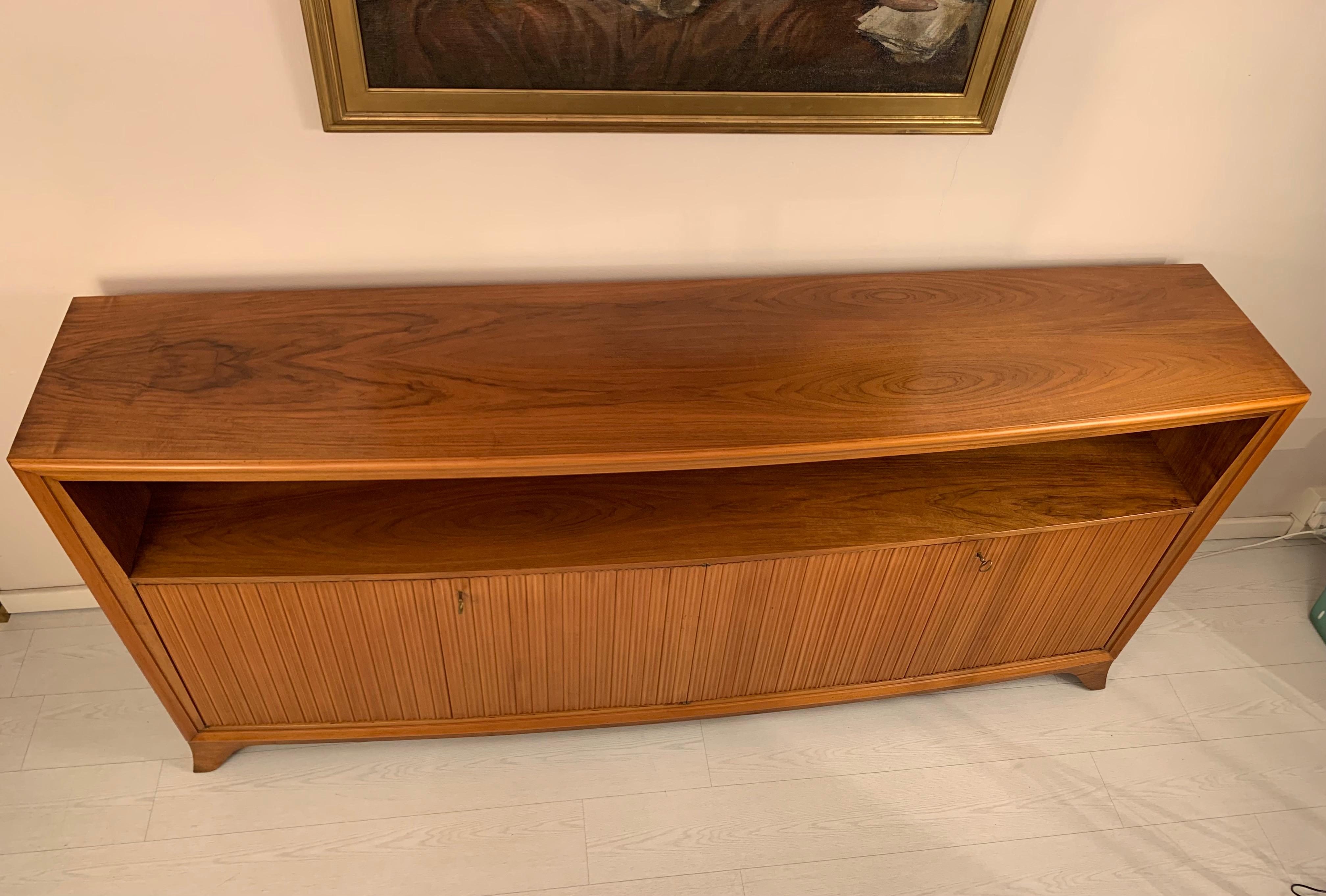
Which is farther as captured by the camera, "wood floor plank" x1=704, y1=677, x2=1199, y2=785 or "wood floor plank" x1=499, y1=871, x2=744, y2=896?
"wood floor plank" x1=704, y1=677, x2=1199, y2=785

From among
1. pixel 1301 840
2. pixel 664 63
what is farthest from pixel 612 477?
pixel 1301 840

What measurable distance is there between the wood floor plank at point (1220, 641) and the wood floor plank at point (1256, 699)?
0.7 inches

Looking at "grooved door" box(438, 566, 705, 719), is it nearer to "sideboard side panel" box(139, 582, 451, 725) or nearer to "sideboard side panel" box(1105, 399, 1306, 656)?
"sideboard side panel" box(139, 582, 451, 725)

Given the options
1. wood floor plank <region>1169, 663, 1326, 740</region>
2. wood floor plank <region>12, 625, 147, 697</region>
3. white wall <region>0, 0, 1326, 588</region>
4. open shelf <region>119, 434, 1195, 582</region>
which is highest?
white wall <region>0, 0, 1326, 588</region>

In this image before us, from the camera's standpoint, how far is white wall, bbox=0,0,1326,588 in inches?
42.5

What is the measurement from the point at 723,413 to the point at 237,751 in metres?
1.07

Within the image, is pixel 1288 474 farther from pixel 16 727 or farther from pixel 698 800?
pixel 16 727

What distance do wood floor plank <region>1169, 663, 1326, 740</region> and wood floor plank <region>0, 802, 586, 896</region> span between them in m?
1.20

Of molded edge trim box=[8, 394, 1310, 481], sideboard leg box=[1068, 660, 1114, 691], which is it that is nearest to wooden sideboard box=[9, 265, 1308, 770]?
molded edge trim box=[8, 394, 1310, 481]

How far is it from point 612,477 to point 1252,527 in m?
1.55

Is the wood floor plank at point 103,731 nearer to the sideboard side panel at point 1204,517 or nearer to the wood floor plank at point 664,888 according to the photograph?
the wood floor plank at point 664,888

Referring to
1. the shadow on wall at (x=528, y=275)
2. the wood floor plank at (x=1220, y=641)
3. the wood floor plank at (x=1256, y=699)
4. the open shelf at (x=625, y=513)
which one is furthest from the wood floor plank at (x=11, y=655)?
the wood floor plank at (x=1256, y=699)

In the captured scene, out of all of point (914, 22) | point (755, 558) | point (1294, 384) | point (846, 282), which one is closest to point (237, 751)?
point (755, 558)

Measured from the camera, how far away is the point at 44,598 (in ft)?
5.60
